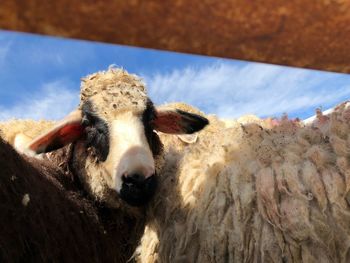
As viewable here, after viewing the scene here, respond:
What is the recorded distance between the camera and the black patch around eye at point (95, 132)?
3.30 metres

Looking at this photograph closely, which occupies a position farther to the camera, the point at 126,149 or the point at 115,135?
the point at 115,135

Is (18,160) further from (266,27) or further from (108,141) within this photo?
(266,27)

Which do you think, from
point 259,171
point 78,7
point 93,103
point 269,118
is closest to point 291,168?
point 259,171

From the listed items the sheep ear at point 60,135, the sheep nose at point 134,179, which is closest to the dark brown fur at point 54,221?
the sheep ear at point 60,135

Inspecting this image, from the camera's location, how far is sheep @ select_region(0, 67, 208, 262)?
2260 mm

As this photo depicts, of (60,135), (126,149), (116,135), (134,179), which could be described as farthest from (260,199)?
(60,135)

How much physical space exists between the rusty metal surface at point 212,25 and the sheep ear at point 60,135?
2.68m

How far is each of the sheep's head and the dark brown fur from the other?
0.57 ft

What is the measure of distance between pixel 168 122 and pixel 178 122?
0.08 m

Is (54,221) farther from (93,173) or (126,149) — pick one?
(93,173)

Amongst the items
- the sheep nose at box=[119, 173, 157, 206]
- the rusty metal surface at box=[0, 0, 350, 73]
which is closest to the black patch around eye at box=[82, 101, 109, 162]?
the sheep nose at box=[119, 173, 157, 206]

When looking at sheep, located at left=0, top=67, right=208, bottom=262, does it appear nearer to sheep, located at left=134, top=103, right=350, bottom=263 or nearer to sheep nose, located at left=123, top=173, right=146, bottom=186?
sheep nose, located at left=123, top=173, right=146, bottom=186

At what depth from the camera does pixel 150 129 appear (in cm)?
350

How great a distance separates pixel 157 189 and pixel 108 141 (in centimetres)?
49
